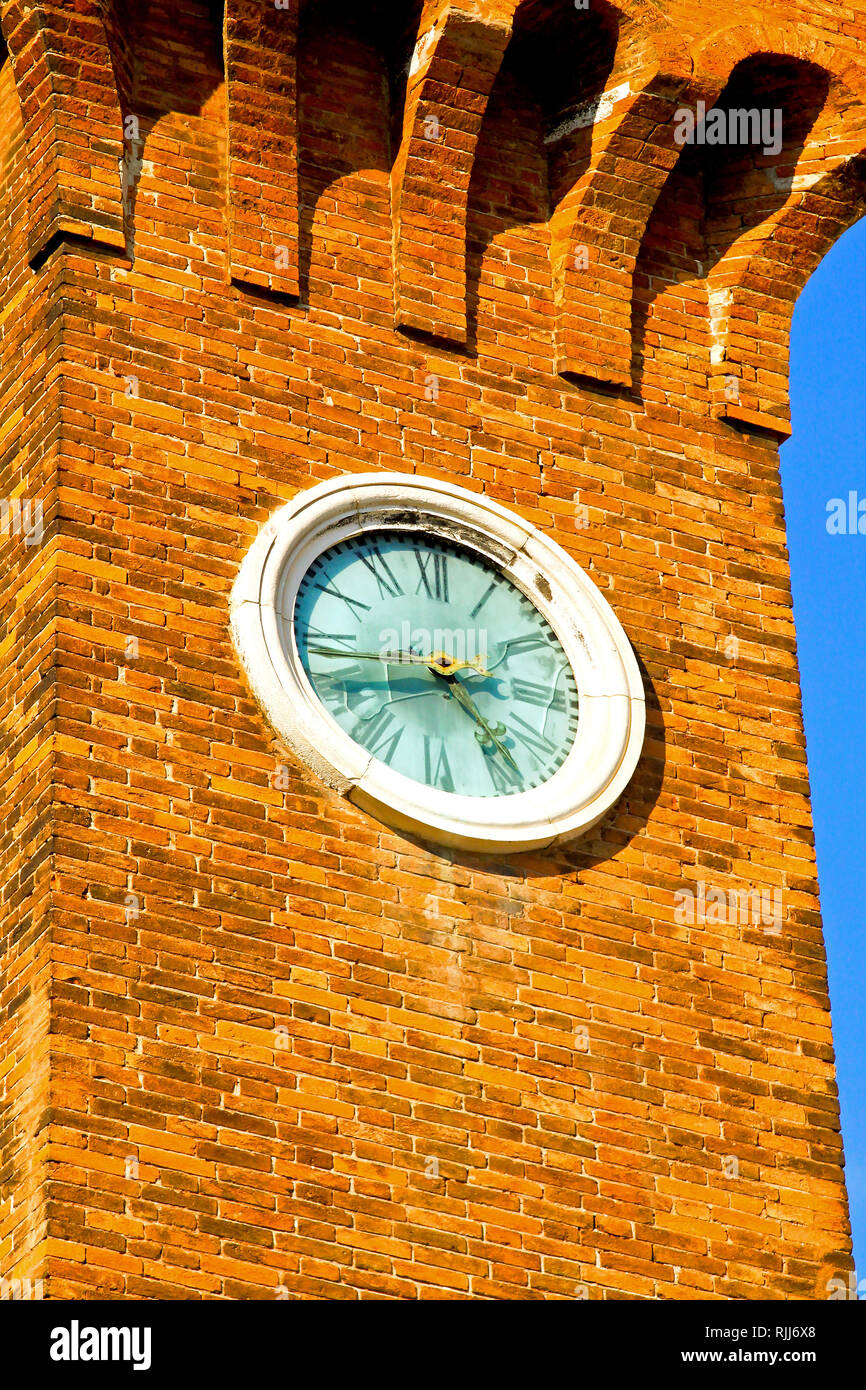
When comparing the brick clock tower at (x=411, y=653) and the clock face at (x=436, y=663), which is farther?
the clock face at (x=436, y=663)

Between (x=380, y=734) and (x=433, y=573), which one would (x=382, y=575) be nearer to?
(x=433, y=573)

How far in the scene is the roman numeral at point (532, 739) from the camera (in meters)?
16.7

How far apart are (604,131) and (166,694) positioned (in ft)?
14.5

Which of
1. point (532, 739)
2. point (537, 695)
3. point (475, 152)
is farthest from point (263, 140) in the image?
point (532, 739)

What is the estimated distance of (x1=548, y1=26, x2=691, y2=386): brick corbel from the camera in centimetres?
1827

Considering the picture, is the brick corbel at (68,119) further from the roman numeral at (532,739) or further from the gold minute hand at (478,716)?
the roman numeral at (532,739)

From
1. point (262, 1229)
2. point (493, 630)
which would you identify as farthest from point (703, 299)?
point (262, 1229)

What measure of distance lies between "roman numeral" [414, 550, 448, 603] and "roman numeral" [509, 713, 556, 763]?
0.70 meters

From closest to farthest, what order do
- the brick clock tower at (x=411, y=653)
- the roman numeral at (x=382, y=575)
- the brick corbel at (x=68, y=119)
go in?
the brick clock tower at (x=411, y=653)
the roman numeral at (x=382, y=575)
the brick corbel at (x=68, y=119)

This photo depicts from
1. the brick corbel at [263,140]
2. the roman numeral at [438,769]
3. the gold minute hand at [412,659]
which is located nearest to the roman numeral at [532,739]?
the gold minute hand at [412,659]

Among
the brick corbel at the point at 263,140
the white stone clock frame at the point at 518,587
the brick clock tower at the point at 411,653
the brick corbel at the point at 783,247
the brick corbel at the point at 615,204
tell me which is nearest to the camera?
the brick clock tower at the point at 411,653

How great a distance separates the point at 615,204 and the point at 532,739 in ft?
10.9

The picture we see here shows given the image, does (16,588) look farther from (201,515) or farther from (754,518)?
(754,518)

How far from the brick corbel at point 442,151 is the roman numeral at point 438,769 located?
95.2 inches
